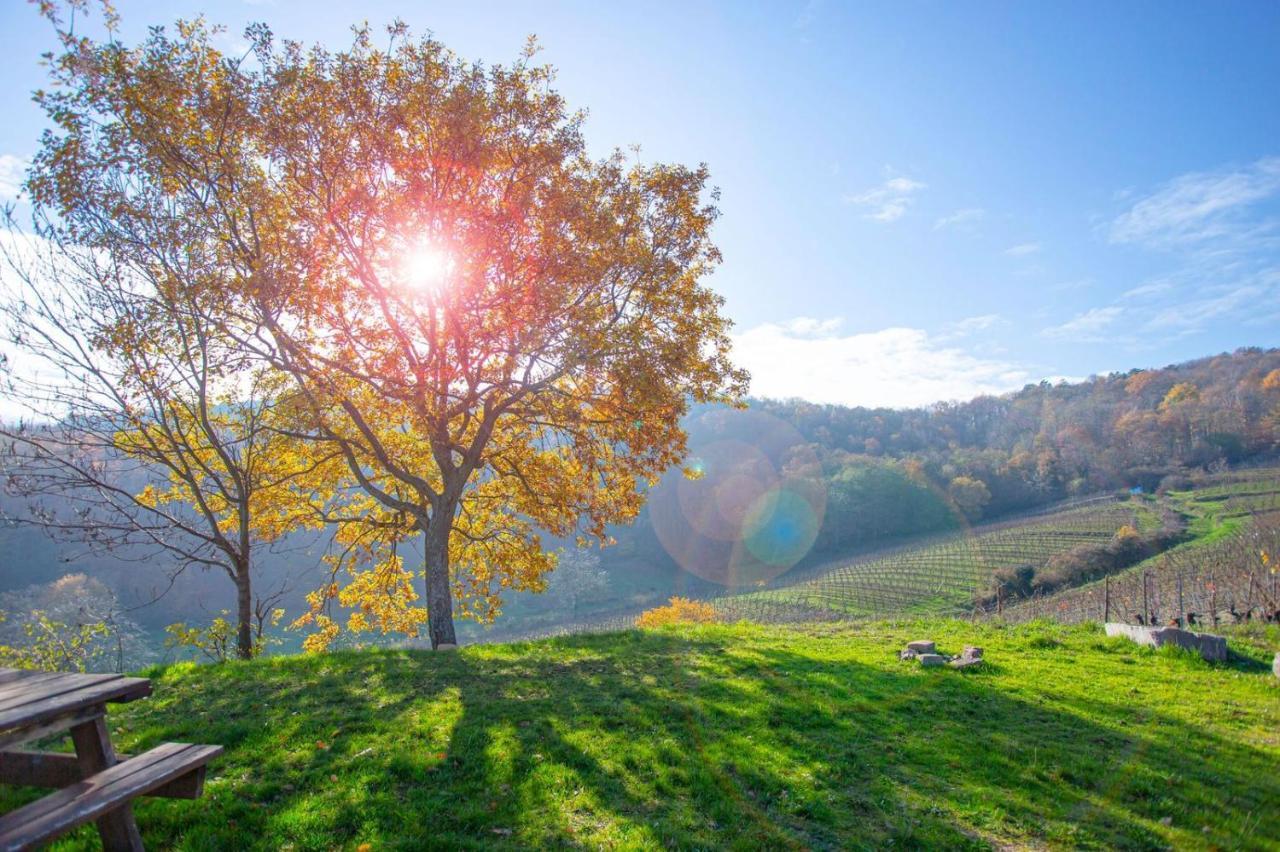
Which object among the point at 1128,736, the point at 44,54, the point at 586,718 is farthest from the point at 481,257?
the point at 1128,736

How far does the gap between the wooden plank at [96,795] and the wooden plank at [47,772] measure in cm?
23

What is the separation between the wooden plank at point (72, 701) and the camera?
3.25 meters

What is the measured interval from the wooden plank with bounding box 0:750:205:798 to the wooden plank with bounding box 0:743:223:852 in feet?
0.76

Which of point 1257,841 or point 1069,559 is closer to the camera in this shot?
point 1257,841

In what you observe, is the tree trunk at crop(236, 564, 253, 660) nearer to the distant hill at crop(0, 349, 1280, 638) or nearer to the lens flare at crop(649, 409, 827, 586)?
the distant hill at crop(0, 349, 1280, 638)

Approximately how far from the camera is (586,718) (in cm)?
697

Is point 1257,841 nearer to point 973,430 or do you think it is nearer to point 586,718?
point 586,718

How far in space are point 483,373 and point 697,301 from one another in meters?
4.61

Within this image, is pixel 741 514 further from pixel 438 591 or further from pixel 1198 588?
pixel 438 591

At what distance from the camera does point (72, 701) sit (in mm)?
3549

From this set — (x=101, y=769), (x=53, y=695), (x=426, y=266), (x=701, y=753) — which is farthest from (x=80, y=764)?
(x=426, y=266)

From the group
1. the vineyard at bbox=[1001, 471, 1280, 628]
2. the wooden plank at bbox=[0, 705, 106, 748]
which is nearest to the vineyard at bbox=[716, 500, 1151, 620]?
the vineyard at bbox=[1001, 471, 1280, 628]

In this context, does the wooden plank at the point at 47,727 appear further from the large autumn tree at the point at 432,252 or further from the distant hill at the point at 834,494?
the distant hill at the point at 834,494

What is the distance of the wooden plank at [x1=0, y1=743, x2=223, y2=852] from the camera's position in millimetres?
2953
